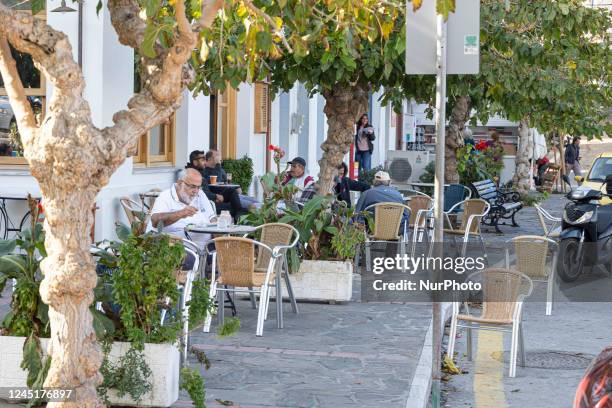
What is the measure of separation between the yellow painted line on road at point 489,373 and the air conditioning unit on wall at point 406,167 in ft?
56.3

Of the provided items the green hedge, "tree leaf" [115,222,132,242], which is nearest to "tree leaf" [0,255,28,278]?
"tree leaf" [115,222,132,242]

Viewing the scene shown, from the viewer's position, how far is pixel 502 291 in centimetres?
910

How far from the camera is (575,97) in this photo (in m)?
15.6

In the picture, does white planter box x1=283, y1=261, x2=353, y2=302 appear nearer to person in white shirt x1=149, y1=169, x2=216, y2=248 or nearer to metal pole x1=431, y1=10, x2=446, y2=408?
person in white shirt x1=149, y1=169, x2=216, y2=248

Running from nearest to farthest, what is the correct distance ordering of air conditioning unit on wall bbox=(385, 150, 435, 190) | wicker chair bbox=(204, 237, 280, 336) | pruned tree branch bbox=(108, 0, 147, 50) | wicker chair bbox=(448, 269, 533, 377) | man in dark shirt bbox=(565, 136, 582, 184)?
1. pruned tree branch bbox=(108, 0, 147, 50)
2. wicker chair bbox=(448, 269, 533, 377)
3. wicker chair bbox=(204, 237, 280, 336)
4. air conditioning unit on wall bbox=(385, 150, 435, 190)
5. man in dark shirt bbox=(565, 136, 582, 184)

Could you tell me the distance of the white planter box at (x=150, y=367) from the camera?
6.91 meters

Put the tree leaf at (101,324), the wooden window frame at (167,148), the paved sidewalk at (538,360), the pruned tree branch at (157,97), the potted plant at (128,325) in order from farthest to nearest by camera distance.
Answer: the wooden window frame at (167,148) → the paved sidewalk at (538,360) → the potted plant at (128,325) → the tree leaf at (101,324) → the pruned tree branch at (157,97)

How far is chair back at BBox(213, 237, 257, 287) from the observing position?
9.78 metres

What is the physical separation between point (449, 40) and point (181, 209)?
13.7 feet

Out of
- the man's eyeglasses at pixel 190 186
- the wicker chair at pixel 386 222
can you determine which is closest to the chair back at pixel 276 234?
the man's eyeglasses at pixel 190 186

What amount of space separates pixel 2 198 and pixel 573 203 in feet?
24.3

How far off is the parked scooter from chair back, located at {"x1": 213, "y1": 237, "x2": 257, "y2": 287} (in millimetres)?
5597

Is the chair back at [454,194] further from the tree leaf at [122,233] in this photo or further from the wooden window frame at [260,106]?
the tree leaf at [122,233]

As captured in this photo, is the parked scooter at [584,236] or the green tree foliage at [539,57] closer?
the green tree foliage at [539,57]
